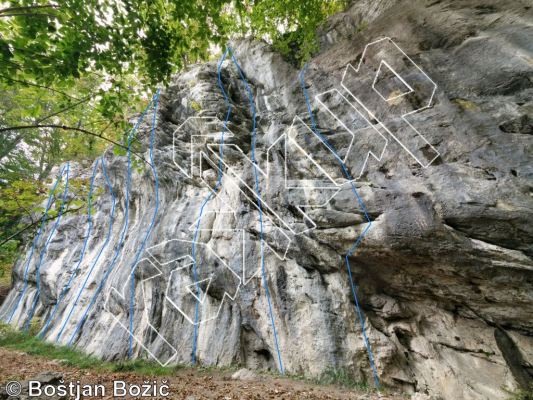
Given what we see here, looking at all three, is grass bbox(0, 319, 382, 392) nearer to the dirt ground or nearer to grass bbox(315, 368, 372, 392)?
grass bbox(315, 368, 372, 392)

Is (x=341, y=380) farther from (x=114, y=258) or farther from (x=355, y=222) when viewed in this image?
(x=114, y=258)

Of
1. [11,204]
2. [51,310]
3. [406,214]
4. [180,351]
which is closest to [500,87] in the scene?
[406,214]

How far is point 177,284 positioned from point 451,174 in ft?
25.8

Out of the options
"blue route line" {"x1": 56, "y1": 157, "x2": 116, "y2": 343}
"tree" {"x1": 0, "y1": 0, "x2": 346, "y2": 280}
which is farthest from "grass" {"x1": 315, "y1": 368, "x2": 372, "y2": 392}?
"blue route line" {"x1": 56, "y1": 157, "x2": 116, "y2": 343}

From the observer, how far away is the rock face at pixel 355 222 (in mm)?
4875

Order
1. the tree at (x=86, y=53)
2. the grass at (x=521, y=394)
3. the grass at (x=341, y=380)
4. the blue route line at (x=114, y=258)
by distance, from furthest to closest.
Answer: the blue route line at (x=114, y=258) → the grass at (x=341, y=380) → the grass at (x=521, y=394) → the tree at (x=86, y=53)

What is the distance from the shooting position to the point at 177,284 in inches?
326

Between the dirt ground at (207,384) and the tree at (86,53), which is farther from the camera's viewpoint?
the dirt ground at (207,384)

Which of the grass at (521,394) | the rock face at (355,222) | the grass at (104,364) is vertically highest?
the rock face at (355,222)

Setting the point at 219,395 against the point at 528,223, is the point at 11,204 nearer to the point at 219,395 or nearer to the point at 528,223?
the point at 219,395

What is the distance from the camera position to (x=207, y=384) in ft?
19.5

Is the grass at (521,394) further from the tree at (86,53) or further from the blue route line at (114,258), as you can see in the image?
the blue route line at (114,258)

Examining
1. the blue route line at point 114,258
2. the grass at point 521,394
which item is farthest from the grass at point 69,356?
the grass at point 521,394

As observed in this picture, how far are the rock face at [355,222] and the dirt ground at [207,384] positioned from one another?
0.49 metres
